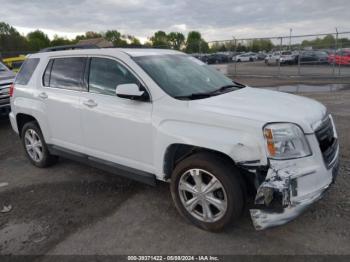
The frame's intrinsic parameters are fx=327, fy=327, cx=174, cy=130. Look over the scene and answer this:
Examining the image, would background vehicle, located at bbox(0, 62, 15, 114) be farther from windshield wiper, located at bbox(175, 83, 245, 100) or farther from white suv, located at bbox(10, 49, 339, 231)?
windshield wiper, located at bbox(175, 83, 245, 100)

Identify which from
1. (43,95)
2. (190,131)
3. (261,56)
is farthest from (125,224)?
(261,56)

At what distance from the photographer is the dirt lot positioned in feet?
10.2

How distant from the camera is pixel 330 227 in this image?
332 centimetres

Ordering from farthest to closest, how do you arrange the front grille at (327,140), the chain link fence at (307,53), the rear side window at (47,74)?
the chain link fence at (307,53) < the rear side window at (47,74) < the front grille at (327,140)

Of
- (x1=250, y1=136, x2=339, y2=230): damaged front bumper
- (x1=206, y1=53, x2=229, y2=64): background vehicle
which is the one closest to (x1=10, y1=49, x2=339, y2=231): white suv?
(x1=250, y1=136, x2=339, y2=230): damaged front bumper

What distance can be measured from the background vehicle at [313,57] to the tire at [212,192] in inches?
630

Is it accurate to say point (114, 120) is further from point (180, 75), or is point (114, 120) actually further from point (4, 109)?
point (4, 109)

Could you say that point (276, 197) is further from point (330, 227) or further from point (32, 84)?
point (32, 84)

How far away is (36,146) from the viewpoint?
5.24 m

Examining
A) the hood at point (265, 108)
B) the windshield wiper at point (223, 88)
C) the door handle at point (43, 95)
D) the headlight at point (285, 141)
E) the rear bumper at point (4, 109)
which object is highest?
the windshield wiper at point (223, 88)

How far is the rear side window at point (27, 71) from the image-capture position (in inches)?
201

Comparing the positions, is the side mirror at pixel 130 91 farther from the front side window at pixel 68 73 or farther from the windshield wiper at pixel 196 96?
the front side window at pixel 68 73

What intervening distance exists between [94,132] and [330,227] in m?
2.87

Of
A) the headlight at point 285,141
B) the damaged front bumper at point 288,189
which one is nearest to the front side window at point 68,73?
the headlight at point 285,141
